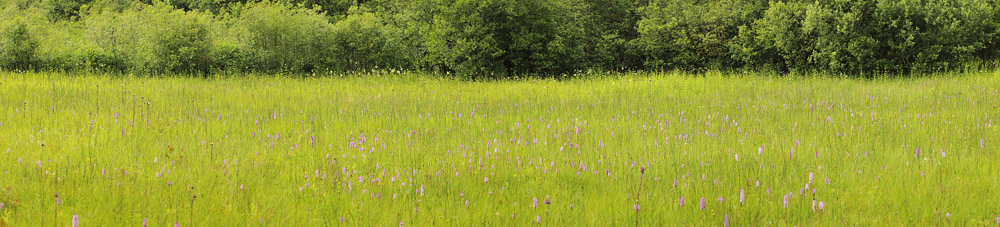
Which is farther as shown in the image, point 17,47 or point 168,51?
point 168,51

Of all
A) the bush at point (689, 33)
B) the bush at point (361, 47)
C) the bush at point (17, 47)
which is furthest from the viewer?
the bush at point (689, 33)

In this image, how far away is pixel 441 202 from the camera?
4062mm

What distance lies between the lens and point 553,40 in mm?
24016

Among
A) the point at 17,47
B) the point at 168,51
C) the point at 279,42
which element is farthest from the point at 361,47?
the point at 17,47

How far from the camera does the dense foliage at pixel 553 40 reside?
18938 millimetres

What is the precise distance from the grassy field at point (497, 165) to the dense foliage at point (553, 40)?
9763 mm

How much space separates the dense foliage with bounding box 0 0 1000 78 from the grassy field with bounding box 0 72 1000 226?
9763 mm

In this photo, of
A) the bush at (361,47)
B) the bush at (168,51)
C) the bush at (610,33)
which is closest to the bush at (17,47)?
the bush at (168,51)

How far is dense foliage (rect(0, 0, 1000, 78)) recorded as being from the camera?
18.9m

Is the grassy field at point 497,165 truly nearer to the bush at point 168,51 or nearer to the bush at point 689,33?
the bush at point 168,51

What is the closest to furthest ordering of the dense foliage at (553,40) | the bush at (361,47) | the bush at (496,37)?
the dense foliage at (553,40), the bush at (361,47), the bush at (496,37)

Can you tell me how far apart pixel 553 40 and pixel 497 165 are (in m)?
19.4

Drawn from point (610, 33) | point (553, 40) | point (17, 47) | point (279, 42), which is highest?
point (610, 33)

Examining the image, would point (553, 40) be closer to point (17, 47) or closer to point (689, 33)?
point (689, 33)
